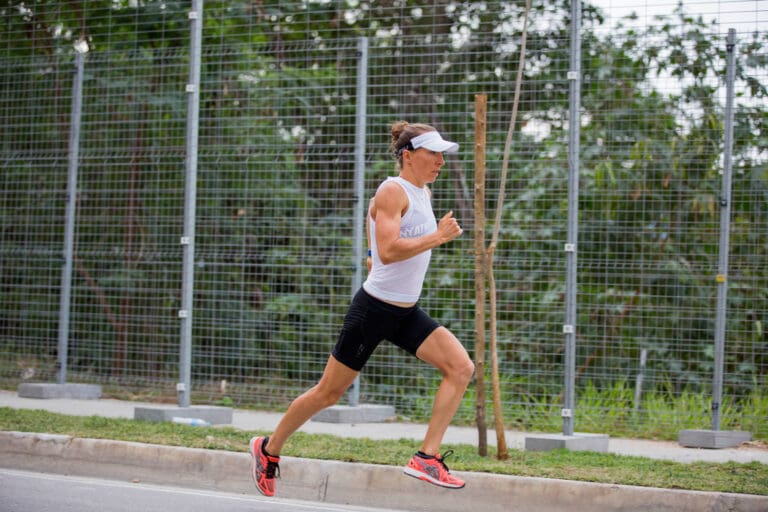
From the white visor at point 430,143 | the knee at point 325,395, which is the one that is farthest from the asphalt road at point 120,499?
the white visor at point 430,143

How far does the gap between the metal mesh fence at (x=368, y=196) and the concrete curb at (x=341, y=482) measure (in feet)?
11.6

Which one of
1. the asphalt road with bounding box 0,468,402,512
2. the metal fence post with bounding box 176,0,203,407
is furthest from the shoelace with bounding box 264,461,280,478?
the metal fence post with bounding box 176,0,203,407

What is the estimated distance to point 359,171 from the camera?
1087 centimetres

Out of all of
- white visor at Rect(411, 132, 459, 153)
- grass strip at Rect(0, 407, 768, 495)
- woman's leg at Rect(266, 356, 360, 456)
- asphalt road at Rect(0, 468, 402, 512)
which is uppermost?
white visor at Rect(411, 132, 459, 153)

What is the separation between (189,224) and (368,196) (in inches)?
98.2

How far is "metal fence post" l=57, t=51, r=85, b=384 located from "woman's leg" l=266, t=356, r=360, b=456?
660 centimetres

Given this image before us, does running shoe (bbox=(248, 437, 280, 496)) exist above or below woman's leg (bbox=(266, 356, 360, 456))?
below

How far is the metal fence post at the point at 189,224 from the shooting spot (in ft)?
33.3

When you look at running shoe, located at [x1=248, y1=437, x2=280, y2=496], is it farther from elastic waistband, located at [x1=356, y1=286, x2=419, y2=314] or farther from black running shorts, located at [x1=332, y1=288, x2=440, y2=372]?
elastic waistband, located at [x1=356, y1=286, x2=419, y2=314]

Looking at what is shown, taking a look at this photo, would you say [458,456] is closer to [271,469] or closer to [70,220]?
[271,469]

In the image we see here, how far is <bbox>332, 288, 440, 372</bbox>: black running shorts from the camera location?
6.18 meters

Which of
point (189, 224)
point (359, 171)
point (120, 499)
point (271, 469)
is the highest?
point (359, 171)

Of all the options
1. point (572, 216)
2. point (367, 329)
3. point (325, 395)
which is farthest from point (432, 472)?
point (572, 216)

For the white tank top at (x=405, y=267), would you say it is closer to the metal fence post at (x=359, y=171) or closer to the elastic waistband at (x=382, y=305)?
the elastic waistband at (x=382, y=305)
